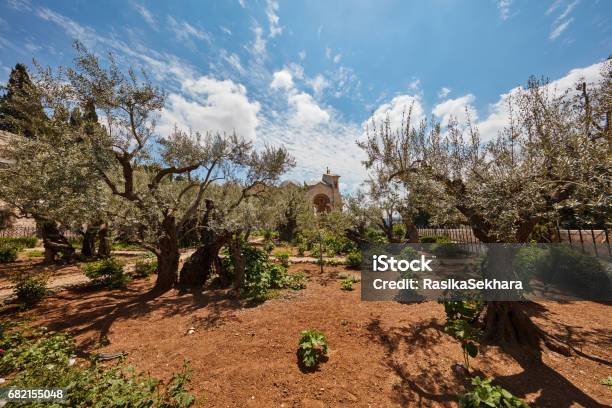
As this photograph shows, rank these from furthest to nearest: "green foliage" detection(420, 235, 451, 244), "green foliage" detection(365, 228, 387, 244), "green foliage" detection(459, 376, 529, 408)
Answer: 1. "green foliage" detection(420, 235, 451, 244)
2. "green foliage" detection(365, 228, 387, 244)
3. "green foliage" detection(459, 376, 529, 408)

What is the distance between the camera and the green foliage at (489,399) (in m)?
2.59

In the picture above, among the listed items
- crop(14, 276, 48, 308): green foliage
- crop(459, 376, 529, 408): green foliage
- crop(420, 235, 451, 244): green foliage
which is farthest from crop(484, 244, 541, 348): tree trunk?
crop(420, 235, 451, 244): green foliage

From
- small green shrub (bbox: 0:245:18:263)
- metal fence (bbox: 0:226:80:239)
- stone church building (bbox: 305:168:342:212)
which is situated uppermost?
stone church building (bbox: 305:168:342:212)

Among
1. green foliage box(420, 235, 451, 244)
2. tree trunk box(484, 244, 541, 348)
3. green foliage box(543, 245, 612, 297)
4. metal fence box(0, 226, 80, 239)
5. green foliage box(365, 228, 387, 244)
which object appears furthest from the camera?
metal fence box(0, 226, 80, 239)

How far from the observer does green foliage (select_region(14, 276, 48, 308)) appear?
7.42m

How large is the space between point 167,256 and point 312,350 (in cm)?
696

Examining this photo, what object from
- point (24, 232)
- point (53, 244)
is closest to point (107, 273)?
point (53, 244)

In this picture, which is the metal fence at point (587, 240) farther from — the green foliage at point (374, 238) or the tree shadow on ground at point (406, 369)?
the green foliage at point (374, 238)

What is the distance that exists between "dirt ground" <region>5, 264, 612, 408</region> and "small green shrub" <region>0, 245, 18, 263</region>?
10062 millimetres

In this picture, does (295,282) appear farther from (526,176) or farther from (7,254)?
(7,254)

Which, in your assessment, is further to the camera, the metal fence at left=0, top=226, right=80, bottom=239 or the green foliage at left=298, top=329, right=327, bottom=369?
the metal fence at left=0, top=226, right=80, bottom=239

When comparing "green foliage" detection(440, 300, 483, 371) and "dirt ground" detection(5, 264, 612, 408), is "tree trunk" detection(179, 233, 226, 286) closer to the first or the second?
"dirt ground" detection(5, 264, 612, 408)

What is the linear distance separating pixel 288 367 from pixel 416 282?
510cm

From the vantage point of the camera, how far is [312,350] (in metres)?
4.29
